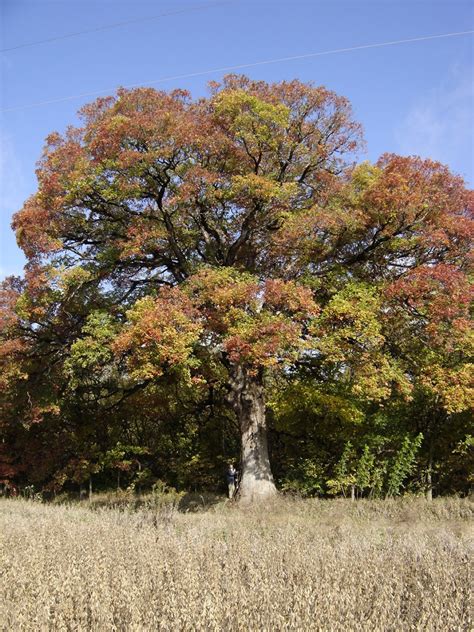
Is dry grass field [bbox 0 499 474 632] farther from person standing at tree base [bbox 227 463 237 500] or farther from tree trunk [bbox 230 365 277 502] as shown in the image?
person standing at tree base [bbox 227 463 237 500]

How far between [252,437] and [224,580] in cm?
883

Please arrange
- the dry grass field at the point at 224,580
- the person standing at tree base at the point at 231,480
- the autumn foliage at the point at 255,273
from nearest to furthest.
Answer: the dry grass field at the point at 224,580 → the autumn foliage at the point at 255,273 → the person standing at tree base at the point at 231,480

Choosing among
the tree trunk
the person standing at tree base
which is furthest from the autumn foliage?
the person standing at tree base

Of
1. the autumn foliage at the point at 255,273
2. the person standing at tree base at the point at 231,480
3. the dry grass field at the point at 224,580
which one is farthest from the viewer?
the person standing at tree base at the point at 231,480

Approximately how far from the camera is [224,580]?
395 cm

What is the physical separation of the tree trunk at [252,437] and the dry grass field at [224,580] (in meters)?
5.83

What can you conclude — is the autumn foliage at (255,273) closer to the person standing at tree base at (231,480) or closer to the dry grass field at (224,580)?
the person standing at tree base at (231,480)

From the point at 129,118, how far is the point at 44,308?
186 inches

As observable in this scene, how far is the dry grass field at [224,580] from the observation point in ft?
10.1

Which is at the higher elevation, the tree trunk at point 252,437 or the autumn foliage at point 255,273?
the autumn foliage at point 255,273

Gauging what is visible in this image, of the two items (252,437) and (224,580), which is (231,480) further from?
(224,580)

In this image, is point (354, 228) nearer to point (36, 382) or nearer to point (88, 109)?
point (88, 109)

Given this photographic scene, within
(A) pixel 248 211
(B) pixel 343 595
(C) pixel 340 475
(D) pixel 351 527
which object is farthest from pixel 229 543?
(A) pixel 248 211

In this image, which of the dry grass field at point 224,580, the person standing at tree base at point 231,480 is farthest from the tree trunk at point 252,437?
the dry grass field at point 224,580
